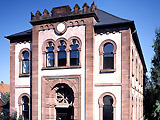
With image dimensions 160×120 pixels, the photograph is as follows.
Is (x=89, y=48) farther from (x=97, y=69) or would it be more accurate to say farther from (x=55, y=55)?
(x=55, y=55)

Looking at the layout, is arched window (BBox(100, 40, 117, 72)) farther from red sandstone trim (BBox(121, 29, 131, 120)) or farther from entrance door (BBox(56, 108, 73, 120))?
entrance door (BBox(56, 108, 73, 120))

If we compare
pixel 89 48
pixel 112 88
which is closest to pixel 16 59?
pixel 89 48

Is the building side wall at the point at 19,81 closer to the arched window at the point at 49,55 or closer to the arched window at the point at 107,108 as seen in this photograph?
the arched window at the point at 49,55

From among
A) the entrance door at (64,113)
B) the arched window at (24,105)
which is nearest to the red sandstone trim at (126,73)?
the entrance door at (64,113)

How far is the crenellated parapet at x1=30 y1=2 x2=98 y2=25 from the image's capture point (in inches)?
730

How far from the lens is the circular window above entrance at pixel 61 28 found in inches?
758

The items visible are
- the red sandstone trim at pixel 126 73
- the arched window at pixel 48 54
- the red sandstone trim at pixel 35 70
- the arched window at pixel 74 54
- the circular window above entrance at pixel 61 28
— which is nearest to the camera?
the red sandstone trim at pixel 126 73

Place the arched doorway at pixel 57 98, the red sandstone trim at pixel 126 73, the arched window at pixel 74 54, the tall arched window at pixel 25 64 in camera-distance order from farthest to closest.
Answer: the tall arched window at pixel 25 64, the arched doorway at pixel 57 98, the arched window at pixel 74 54, the red sandstone trim at pixel 126 73

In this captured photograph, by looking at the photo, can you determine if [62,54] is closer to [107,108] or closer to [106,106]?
[106,106]

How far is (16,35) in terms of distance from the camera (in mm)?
21547

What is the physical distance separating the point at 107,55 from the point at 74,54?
2873mm

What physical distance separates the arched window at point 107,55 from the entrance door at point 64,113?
478 centimetres

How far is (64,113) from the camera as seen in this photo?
19.3m

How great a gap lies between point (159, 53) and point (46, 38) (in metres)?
19.9
